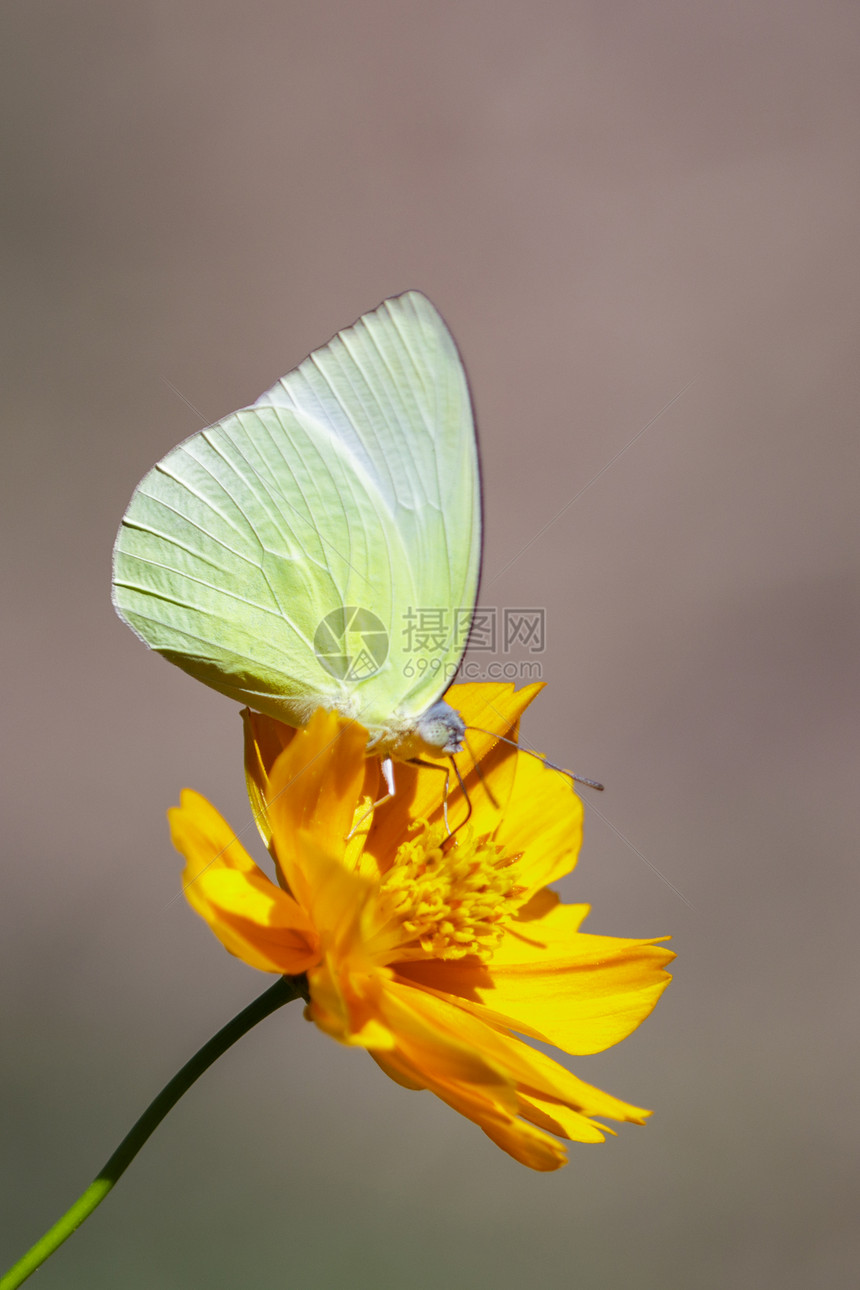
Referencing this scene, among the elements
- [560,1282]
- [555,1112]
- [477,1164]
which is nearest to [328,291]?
[477,1164]

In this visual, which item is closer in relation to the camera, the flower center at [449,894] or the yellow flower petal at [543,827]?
the flower center at [449,894]

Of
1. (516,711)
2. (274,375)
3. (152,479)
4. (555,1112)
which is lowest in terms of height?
(555,1112)

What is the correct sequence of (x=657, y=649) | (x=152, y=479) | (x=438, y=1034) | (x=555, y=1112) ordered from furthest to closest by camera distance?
(x=657, y=649)
(x=152, y=479)
(x=555, y=1112)
(x=438, y=1034)

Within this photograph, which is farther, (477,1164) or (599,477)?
(599,477)

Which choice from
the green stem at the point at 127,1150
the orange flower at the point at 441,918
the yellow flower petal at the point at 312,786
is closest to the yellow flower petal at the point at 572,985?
the orange flower at the point at 441,918

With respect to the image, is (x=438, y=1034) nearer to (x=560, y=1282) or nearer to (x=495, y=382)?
(x=560, y=1282)

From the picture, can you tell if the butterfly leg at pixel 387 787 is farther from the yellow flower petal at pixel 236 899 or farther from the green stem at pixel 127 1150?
the green stem at pixel 127 1150
